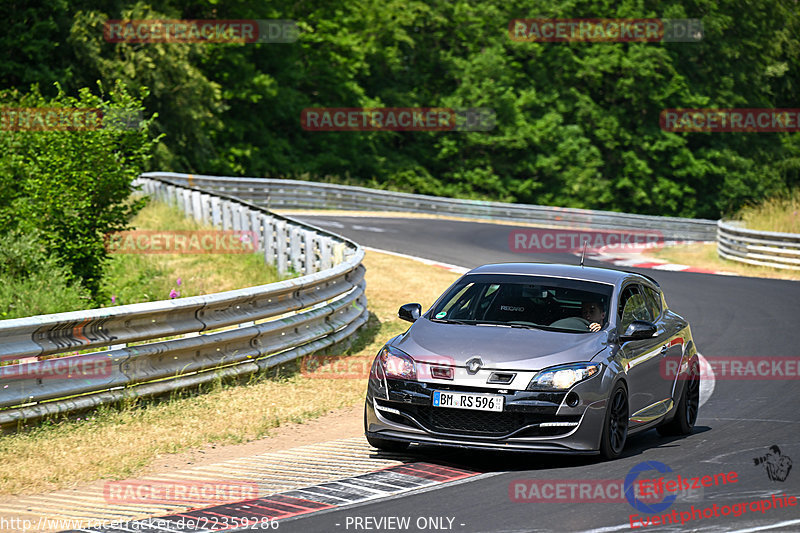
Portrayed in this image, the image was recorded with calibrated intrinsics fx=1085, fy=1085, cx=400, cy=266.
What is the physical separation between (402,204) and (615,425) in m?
34.9

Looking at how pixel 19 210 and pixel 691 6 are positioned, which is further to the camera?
pixel 691 6

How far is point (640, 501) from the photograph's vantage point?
22.3 ft

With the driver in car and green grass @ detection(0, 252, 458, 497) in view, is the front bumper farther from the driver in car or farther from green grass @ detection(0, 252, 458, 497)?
green grass @ detection(0, 252, 458, 497)

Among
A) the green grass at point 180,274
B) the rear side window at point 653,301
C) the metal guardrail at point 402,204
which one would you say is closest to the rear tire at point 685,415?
the rear side window at point 653,301

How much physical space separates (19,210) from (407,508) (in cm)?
1161

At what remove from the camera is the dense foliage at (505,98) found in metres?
52.9

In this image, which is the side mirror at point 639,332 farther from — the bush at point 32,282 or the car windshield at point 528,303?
the bush at point 32,282

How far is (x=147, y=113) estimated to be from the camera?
138ft

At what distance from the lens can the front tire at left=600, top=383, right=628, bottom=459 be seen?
794 cm

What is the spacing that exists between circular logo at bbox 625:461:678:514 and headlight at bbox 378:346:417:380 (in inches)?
66.7

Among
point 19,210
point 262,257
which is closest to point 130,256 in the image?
point 262,257

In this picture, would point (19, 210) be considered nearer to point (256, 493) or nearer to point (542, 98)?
point (256, 493)

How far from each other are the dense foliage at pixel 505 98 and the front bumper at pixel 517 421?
39.0 meters

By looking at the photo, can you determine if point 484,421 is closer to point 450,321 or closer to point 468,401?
point 468,401
